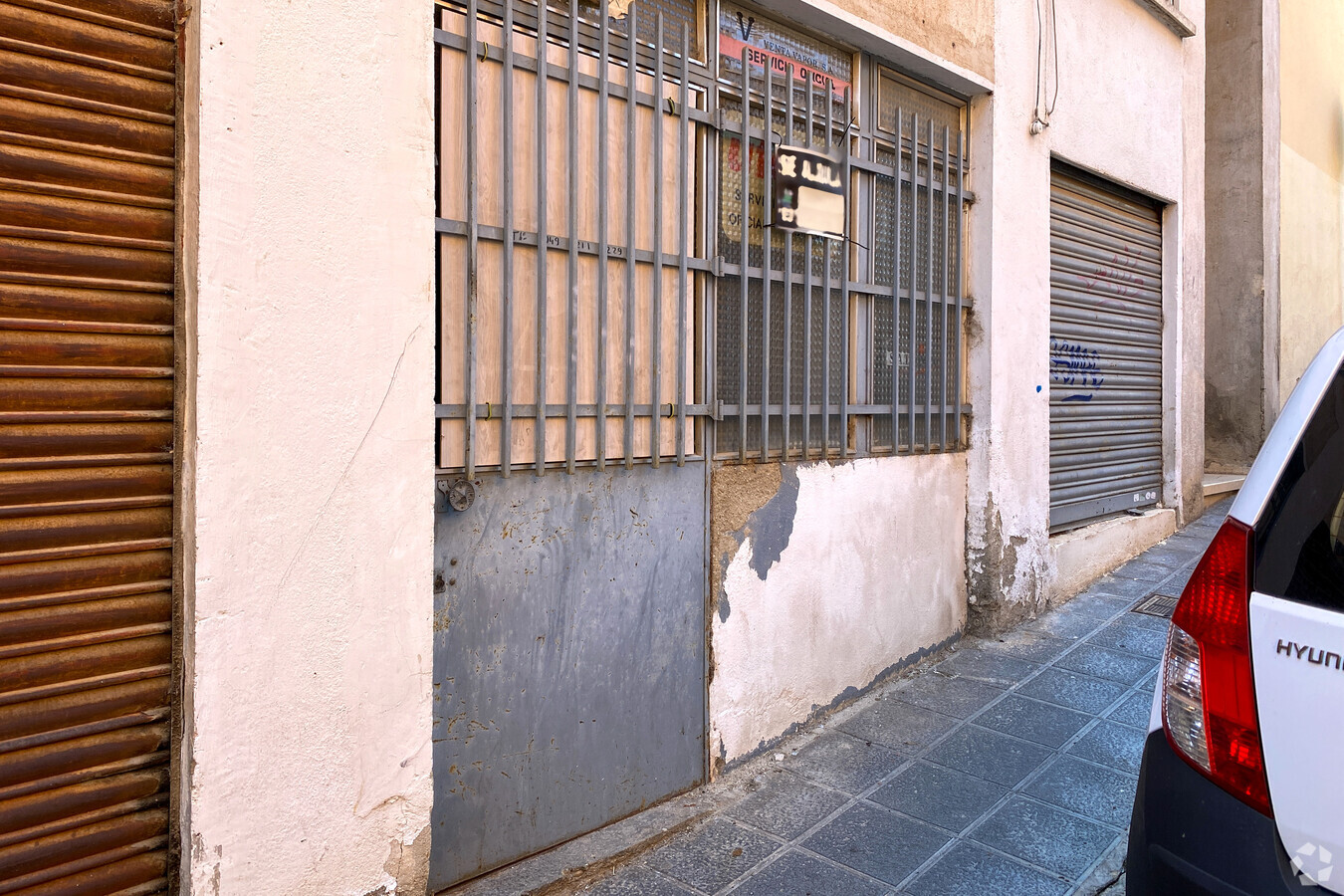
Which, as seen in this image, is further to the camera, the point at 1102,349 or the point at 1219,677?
the point at 1102,349

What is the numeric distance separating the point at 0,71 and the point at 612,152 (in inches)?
74.2

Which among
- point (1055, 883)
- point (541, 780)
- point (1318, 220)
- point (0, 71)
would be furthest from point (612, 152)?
point (1318, 220)

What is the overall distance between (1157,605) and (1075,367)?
66.9 inches

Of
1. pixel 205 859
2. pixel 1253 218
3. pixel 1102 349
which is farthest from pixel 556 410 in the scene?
pixel 1253 218

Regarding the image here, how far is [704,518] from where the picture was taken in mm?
3627

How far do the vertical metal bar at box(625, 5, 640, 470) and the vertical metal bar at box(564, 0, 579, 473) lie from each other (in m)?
0.23

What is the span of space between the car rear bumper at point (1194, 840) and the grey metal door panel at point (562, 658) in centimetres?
188

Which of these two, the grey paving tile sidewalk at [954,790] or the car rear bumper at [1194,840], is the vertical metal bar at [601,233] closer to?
the grey paving tile sidewalk at [954,790]

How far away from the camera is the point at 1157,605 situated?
5637 mm

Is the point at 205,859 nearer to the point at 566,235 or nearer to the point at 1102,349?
the point at 566,235

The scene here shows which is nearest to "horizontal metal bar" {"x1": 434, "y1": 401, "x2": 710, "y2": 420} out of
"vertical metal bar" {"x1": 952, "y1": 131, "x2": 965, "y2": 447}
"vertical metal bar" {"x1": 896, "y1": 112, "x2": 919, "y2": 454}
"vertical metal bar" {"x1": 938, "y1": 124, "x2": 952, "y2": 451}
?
"vertical metal bar" {"x1": 896, "y1": 112, "x2": 919, "y2": 454}

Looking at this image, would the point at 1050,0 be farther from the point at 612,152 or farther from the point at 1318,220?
the point at 1318,220

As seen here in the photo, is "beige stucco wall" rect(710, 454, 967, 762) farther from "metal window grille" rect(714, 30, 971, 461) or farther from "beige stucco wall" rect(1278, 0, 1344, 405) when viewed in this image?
"beige stucco wall" rect(1278, 0, 1344, 405)

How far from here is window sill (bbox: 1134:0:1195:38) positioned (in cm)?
669
